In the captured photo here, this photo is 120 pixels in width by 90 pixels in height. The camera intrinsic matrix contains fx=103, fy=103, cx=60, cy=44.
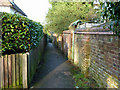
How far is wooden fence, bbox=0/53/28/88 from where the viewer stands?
3.75 metres

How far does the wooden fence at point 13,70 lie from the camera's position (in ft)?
12.3

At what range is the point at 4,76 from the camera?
12.3 ft

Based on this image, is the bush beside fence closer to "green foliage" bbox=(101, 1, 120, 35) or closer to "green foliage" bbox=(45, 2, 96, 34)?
"green foliage" bbox=(101, 1, 120, 35)

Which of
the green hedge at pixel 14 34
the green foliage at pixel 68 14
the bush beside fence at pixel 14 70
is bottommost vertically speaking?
the bush beside fence at pixel 14 70

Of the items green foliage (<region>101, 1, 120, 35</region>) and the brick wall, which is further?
the brick wall

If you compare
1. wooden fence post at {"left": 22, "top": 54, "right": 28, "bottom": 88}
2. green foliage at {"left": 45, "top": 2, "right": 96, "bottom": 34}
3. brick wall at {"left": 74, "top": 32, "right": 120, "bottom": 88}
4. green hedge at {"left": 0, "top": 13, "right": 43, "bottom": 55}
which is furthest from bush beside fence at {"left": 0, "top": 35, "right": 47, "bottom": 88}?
green foliage at {"left": 45, "top": 2, "right": 96, "bottom": 34}

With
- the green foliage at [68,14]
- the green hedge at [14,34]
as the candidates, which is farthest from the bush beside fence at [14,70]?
the green foliage at [68,14]

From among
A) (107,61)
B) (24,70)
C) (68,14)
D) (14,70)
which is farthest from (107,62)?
(68,14)

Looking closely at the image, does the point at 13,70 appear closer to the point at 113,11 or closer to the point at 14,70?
the point at 14,70

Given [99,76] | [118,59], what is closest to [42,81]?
[99,76]

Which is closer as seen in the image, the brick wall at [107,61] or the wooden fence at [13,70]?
the brick wall at [107,61]

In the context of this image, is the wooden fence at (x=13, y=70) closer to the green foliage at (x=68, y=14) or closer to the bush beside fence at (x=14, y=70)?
the bush beside fence at (x=14, y=70)

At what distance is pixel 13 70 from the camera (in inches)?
153

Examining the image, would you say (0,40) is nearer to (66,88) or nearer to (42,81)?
(42,81)
